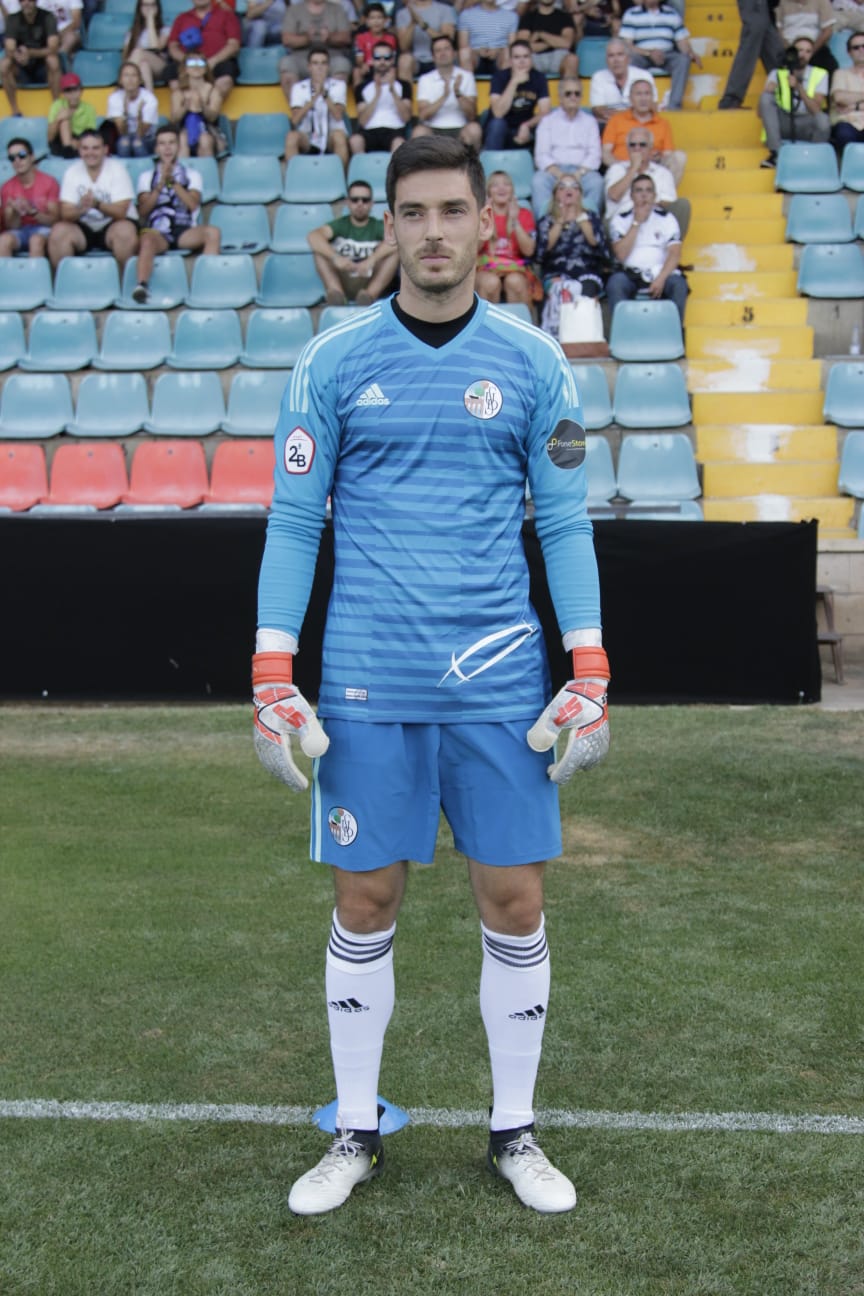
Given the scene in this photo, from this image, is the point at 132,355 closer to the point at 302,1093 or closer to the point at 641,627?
the point at 641,627

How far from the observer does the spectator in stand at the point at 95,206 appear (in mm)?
12586

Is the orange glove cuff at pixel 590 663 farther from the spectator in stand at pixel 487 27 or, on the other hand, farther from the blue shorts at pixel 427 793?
the spectator in stand at pixel 487 27

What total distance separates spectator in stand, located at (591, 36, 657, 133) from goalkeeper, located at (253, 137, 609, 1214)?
10.8 meters

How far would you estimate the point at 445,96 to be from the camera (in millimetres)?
13039

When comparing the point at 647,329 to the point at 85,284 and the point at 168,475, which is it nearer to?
the point at 168,475

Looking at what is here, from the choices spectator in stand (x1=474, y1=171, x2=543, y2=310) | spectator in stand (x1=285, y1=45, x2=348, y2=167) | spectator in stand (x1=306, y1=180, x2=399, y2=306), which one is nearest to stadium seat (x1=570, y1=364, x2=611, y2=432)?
spectator in stand (x1=474, y1=171, x2=543, y2=310)

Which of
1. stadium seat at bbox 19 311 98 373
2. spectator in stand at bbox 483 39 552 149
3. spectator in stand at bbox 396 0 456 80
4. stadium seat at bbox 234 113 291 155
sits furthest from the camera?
stadium seat at bbox 234 113 291 155

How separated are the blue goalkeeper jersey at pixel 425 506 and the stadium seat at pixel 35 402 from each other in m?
8.81

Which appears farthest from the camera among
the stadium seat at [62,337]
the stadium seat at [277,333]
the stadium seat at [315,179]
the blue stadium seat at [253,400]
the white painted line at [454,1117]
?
the stadium seat at [315,179]

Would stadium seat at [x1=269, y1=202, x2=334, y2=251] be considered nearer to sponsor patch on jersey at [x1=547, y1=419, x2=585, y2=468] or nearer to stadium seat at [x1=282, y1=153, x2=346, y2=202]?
stadium seat at [x1=282, y1=153, x2=346, y2=202]

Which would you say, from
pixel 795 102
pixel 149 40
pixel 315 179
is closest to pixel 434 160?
pixel 315 179

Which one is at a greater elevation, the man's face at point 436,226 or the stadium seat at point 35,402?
the man's face at point 436,226

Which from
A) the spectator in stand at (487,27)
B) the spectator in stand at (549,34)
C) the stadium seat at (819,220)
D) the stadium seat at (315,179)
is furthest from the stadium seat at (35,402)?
the stadium seat at (819,220)

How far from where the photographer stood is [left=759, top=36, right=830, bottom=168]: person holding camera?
→ 1323 centimetres
